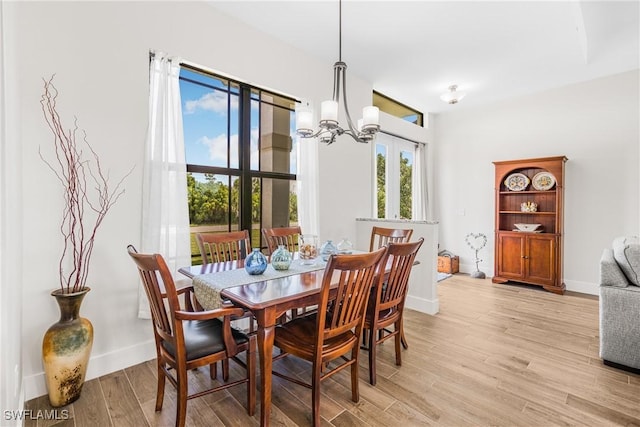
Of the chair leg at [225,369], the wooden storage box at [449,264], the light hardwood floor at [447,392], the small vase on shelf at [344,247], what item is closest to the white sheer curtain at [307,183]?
the small vase on shelf at [344,247]

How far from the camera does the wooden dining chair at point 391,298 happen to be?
2011 mm

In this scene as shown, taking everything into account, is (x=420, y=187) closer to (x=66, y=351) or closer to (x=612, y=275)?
(x=612, y=275)

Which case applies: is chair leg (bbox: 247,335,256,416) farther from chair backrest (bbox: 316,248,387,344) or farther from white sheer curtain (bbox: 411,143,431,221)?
white sheer curtain (bbox: 411,143,431,221)

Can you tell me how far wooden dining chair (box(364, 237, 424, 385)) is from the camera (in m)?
2.01

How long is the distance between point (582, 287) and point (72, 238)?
6056 millimetres

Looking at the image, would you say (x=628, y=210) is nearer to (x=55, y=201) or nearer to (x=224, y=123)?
(x=224, y=123)

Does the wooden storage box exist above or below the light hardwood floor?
above

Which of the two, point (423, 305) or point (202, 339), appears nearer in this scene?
point (202, 339)

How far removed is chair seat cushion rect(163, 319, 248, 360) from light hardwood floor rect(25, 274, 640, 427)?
18.1 inches

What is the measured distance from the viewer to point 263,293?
5.48ft

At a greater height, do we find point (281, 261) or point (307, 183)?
point (307, 183)

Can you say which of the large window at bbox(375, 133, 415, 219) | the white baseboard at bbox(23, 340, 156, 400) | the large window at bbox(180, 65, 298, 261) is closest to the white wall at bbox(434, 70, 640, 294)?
the large window at bbox(375, 133, 415, 219)

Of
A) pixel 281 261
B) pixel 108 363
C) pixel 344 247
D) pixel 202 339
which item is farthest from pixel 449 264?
pixel 108 363

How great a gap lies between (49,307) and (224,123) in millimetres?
2006
